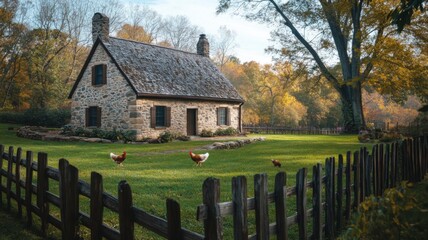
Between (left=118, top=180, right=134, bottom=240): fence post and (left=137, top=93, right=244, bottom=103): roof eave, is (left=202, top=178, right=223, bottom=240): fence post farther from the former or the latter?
(left=137, top=93, right=244, bottom=103): roof eave

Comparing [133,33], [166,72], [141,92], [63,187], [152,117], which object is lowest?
[63,187]

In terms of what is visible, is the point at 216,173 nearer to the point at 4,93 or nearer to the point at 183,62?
the point at 183,62

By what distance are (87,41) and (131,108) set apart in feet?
82.9

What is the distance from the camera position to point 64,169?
425 centimetres

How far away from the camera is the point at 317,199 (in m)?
4.50

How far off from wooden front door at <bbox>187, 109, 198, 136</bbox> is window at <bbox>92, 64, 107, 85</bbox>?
A: 19.6 ft

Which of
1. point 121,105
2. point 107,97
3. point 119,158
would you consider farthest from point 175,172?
point 107,97

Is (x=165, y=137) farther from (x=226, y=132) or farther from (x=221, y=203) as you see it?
(x=221, y=203)

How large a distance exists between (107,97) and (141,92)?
297 cm

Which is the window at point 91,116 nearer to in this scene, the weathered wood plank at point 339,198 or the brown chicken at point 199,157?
the brown chicken at point 199,157

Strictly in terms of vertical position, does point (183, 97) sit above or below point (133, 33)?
below

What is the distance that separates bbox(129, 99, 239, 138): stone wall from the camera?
2030cm

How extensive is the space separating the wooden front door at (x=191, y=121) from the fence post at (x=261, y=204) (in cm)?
2039

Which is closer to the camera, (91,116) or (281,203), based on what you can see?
(281,203)
